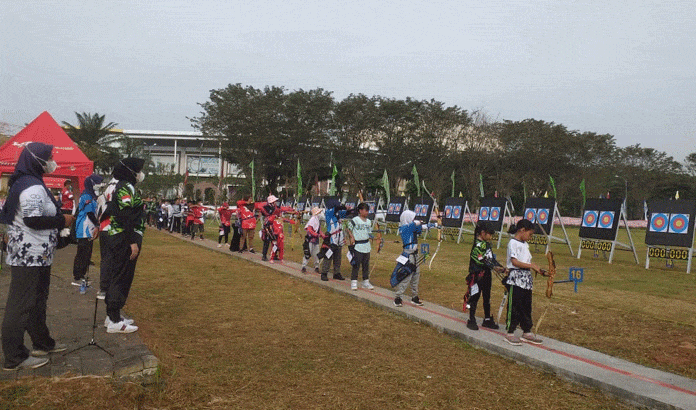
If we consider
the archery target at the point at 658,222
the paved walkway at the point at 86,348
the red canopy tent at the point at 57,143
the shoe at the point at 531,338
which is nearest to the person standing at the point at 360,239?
the shoe at the point at 531,338

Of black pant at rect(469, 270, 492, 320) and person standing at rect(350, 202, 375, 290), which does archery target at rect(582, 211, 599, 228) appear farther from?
black pant at rect(469, 270, 492, 320)

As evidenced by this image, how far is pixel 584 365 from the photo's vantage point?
521 centimetres

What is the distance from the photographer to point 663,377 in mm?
4934

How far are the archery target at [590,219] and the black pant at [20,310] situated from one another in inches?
697

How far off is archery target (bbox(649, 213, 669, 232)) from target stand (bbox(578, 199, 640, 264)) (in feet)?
2.57

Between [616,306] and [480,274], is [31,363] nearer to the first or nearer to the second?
[480,274]

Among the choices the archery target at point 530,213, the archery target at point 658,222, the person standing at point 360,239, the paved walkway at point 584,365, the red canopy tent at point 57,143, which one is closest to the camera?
the paved walkway at point 584,365

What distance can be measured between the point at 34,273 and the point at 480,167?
134 feet

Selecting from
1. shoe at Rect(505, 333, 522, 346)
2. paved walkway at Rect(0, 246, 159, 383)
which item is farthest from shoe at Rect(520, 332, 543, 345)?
paved walkway at Rect(0, 246, 159, 383)

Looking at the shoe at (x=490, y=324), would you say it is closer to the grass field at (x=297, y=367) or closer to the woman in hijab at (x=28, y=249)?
the grass field at (x=297, y=367)

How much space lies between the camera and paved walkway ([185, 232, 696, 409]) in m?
4.41

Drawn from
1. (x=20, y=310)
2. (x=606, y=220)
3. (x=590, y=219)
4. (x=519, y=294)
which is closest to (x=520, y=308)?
(x=519, y=294)

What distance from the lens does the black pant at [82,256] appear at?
797cm

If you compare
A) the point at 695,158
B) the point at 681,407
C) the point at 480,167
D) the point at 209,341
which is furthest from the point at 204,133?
the point at 695,158
